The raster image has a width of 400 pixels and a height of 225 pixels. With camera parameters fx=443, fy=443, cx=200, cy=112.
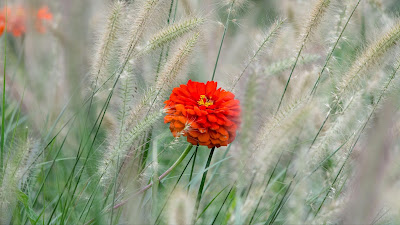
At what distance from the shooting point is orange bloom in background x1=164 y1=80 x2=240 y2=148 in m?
0.75

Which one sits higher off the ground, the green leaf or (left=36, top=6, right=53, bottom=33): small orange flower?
(left=36, top=6, right=53, bottom=33): small orange flower

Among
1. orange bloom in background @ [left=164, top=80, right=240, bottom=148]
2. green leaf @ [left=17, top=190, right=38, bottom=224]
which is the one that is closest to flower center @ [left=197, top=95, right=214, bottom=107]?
orange bloom in background @ [left=164, top=80, right=240, bottom=148]

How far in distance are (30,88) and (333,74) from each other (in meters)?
0.89

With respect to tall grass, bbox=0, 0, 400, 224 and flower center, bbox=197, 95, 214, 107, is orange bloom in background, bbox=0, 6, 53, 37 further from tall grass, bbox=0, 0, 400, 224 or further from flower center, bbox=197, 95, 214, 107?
flower center, bbox=197, 95, 214, 107

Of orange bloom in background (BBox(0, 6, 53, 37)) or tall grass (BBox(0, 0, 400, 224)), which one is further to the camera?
orange bloom in background (BBox(0, 6, 53, 37))

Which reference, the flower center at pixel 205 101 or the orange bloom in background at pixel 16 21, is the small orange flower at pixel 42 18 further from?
the flower center at pixel 205 101

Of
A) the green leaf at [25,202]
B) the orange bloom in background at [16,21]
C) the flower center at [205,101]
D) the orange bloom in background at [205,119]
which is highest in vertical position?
the orange bloom in background at [16,21]

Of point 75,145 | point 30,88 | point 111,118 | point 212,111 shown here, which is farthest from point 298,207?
point 30,88

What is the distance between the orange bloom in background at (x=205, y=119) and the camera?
0.75m

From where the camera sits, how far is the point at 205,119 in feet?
2.51

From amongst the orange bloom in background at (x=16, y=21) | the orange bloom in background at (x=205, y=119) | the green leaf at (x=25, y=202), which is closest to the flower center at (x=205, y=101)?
the orange bloom in background at (x=205, y=119)

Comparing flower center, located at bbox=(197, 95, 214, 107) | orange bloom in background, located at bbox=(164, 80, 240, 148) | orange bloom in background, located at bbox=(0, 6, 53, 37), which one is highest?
orange bloom in background, located at bbox=(0, 6, 53, 37)

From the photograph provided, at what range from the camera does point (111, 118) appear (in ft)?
3.56

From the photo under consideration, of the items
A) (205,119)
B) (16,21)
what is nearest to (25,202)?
(205,119)
